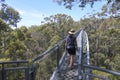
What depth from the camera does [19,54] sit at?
94.9ft

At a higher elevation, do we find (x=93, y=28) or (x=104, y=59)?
(x=93, y=28)

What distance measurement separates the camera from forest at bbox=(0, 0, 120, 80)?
28828mm

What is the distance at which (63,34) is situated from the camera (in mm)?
44062

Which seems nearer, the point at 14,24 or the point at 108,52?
the point at 108,52

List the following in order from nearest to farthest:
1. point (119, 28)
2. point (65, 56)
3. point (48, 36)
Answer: point (65, 56) → point (119, 28) → point (48, 36)

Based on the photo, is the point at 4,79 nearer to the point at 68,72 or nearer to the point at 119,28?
the point at 68,72

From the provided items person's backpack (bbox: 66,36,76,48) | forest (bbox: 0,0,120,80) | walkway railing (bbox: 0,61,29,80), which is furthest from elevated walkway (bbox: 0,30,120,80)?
forest (bbox: 0,0,120,80)

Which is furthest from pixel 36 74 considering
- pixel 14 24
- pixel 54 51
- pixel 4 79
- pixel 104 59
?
pixel 14 24

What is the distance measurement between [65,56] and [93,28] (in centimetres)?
2776

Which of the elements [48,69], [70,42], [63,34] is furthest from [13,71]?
[63,34]

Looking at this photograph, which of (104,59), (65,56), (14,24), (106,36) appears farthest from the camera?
(14,24)

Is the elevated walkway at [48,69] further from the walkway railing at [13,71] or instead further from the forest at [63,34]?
the forest at [63,34]

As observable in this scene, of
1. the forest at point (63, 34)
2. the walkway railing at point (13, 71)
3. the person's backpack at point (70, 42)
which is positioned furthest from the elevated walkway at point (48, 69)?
the forest at point (63, 34)

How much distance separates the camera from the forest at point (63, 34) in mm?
28828
